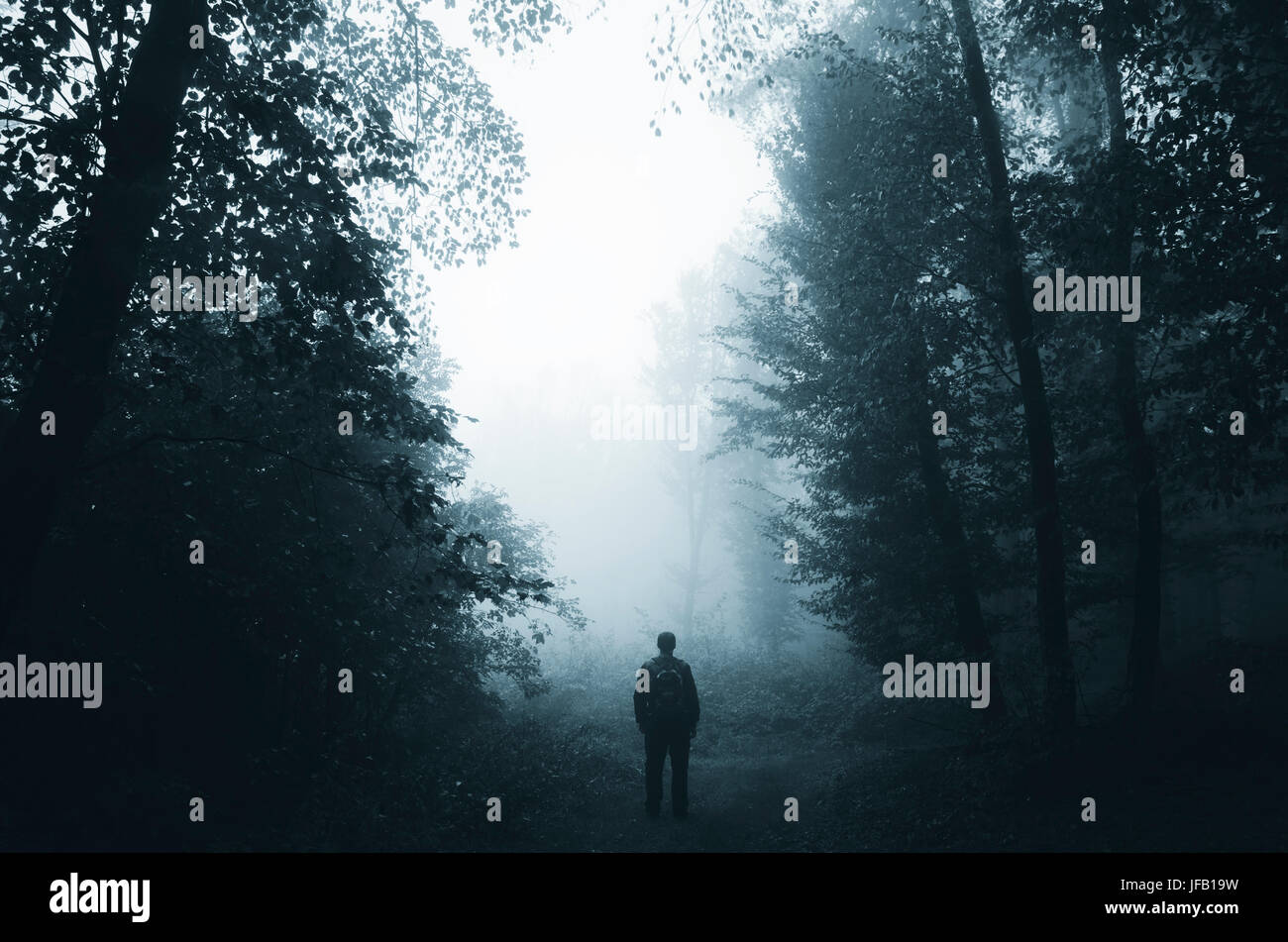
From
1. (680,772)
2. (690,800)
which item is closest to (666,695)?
(680,772)

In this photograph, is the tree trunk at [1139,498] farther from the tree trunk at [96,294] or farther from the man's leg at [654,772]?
the tree trunk at [96,294]

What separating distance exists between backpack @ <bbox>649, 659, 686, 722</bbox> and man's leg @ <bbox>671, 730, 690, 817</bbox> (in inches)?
11.2

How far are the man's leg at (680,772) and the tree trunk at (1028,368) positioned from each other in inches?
176

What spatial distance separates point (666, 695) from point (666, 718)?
0.94ft

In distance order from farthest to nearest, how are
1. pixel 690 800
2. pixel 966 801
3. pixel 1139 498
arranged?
pixel 690 800 < pixel 1139 498 < pixel 966 801

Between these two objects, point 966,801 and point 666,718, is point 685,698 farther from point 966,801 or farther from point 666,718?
point 966,801

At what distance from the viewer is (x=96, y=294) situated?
563 centimetres

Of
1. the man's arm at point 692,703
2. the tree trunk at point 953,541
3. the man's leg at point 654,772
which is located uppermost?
the tree trunk at point 953,541

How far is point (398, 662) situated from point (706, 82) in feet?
28.4

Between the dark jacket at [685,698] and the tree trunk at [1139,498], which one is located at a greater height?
the tree trunk at [1139,498]

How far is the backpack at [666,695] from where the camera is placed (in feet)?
31.9

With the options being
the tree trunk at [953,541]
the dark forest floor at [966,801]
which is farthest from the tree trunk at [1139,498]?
the tree trunk at [953,541]

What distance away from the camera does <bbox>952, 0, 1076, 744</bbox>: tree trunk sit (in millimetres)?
9531

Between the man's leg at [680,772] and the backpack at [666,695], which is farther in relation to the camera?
the man's leg at [680,772]
